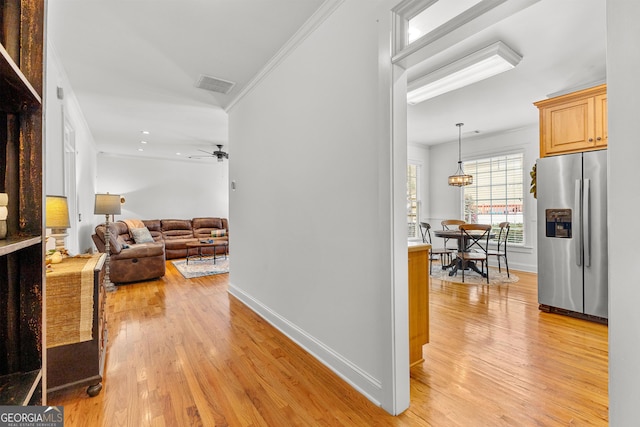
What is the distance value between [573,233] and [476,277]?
78.1 inches

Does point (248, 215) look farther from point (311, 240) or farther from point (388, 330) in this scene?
point (388, 330)

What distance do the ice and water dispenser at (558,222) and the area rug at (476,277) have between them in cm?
151

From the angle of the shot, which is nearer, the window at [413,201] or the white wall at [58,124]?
the white wall at [58,124]

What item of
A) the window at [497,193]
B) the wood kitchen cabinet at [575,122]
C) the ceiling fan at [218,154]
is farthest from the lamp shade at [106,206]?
the window at [497,193]

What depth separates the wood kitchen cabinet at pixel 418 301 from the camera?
2.26 metres

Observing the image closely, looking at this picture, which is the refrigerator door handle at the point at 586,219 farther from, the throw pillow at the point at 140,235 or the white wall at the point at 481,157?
the throw pillow at the point at 140,235

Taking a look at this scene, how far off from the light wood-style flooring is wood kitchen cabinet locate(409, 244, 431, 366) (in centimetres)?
15

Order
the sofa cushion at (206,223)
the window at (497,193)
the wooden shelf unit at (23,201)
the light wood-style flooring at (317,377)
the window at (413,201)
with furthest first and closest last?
the sofa cushion at (206,223), the window at (413,201), the window at (497,193), the light wood-style flooring at (317,377), the wooden shelf unit at (23,201)

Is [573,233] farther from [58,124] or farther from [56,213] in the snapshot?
[58,124]

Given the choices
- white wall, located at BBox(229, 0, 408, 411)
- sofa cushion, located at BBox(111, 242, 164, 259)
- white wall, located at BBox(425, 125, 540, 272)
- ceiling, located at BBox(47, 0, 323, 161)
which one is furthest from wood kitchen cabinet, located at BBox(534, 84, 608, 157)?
sofa cushion, located at BBox(111, 242, 164, 259)

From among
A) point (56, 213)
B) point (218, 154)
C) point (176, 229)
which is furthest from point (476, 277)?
point (176, 229)

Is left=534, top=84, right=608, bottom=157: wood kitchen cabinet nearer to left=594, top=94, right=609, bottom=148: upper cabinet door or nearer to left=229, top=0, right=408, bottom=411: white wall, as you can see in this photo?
left=594, top=94, right=609, bottom=148: upper cabinet door

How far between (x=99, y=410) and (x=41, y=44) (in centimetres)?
201

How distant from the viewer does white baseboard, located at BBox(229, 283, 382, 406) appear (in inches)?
74.5
